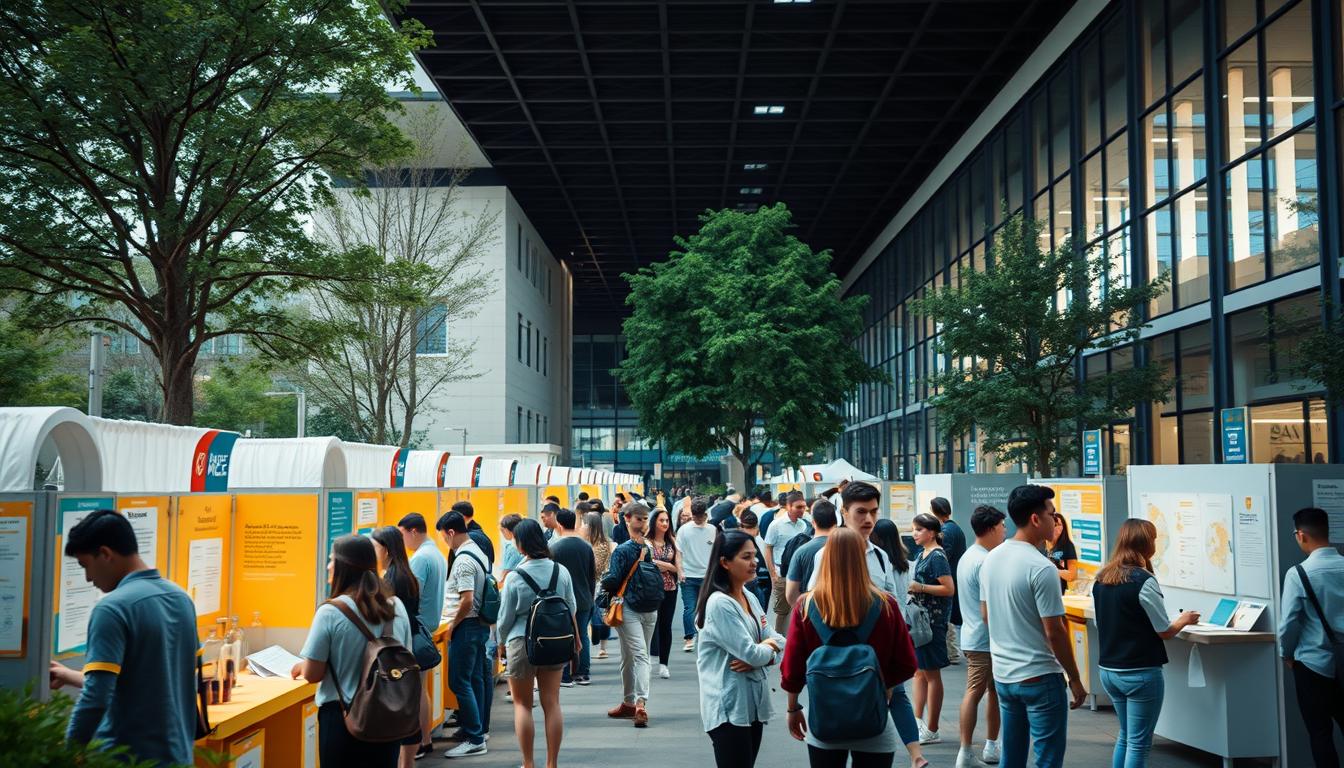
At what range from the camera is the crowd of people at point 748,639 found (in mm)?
4293

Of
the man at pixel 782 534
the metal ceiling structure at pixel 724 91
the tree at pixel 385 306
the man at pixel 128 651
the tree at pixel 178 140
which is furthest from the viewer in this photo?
the tree at pixel 385 306

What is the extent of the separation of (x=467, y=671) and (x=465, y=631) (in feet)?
1.08

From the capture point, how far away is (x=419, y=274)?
1697 centimetres

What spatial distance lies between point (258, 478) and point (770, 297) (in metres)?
23.6

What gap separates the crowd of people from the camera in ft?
14.1

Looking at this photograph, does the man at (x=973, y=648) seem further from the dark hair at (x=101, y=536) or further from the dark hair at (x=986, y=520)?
the dark hair at (x=101, y=536)

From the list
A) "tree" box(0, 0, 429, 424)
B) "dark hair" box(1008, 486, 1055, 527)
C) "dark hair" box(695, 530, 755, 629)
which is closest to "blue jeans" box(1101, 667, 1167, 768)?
"dark hair" box(1008, 486, 1055, 527)

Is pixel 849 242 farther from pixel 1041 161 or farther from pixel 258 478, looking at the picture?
pixel 258 478

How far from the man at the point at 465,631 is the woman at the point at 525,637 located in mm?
1040

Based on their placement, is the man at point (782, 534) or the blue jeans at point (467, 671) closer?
the blue jeans at point (467, 671)

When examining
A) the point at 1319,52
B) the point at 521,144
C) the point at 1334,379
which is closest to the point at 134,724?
the point at 1334,379

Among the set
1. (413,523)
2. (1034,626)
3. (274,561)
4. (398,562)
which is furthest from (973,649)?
(274,561)

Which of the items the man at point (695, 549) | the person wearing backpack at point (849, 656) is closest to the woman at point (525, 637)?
the person wearing backpack at point (849, 656)

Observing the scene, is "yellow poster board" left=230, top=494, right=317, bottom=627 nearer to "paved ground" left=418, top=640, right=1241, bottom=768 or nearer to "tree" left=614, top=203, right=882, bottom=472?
"paved ground" left=418, top=640, right=1241, bottom=768
